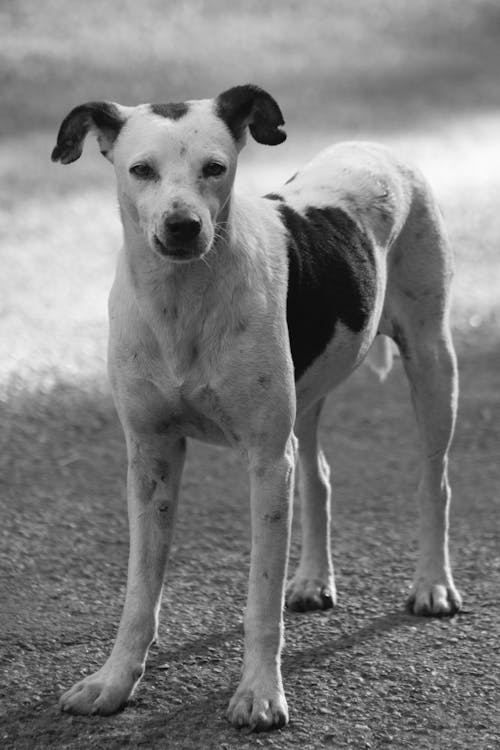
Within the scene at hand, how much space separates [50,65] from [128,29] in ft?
7.27

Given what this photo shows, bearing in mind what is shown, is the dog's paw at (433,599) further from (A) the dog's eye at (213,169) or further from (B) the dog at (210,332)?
(A) the dog's eye at (213,169)

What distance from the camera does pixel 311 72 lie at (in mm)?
16188

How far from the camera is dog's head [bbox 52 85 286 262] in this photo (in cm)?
397

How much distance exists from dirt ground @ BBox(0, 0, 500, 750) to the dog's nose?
61.8 inches

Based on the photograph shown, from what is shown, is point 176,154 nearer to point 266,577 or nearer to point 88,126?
point 88,126

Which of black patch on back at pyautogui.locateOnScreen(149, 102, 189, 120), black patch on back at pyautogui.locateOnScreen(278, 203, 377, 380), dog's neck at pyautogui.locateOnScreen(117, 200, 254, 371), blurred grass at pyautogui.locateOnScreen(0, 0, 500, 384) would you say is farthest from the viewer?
blurred grass at pyautogui.locateOnScreen(0, 0, 500, 384)

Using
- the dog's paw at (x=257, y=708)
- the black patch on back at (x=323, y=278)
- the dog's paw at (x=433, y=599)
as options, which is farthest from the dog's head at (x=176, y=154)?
the dog's paw at (x=433, y=599)

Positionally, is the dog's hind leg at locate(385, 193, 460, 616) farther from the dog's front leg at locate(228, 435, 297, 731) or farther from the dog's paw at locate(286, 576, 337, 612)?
the dog's front leg at locate(228, 435, 297, 731)

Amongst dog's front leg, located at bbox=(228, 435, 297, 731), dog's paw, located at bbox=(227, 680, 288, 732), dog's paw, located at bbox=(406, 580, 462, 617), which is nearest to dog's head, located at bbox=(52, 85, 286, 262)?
dog's front leg, located at bbox=(228, 435, 297, 731)

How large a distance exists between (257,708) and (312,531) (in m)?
1.28

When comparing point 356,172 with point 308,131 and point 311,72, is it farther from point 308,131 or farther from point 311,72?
point 311,72

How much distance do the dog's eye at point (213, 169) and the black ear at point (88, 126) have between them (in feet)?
1.17

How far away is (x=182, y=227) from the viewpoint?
3924mm

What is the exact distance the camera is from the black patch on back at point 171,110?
417 cm
